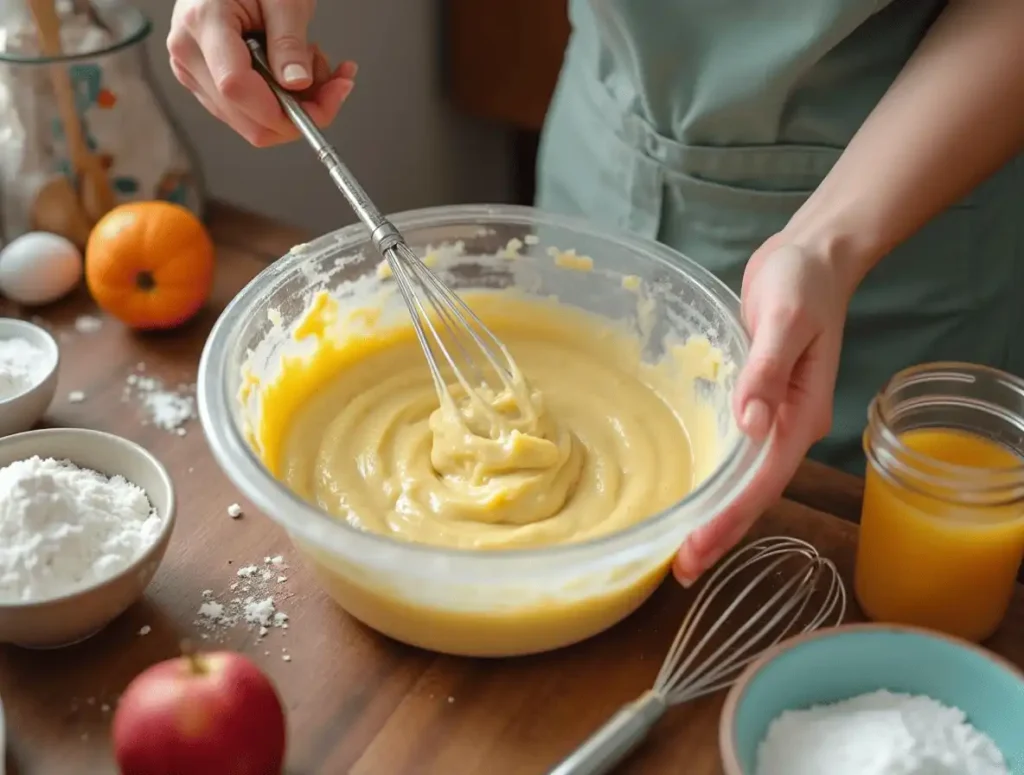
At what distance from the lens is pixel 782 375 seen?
854 millimetres

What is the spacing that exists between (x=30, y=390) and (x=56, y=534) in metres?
0.27

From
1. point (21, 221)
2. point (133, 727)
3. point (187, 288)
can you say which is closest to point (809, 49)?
point (187, 288)

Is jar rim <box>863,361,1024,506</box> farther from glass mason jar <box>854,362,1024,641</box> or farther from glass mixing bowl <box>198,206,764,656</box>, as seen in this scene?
glass mixing bowl <box>198,206,764,656</box>

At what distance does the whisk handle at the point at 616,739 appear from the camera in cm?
80

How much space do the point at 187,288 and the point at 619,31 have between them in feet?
1.83

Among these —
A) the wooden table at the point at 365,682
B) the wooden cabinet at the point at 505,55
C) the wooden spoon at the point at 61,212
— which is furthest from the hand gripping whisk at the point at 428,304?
the wooden cabinet at the point at 505,55

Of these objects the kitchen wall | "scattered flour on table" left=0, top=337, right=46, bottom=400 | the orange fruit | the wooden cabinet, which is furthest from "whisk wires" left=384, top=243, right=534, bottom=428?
the wooden cabinet

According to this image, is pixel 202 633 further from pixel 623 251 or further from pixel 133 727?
pixel 623 251

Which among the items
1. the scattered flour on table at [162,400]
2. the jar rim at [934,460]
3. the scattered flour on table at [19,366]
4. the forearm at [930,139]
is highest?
the forearm at [930,139]

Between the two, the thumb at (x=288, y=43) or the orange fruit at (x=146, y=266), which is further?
the orange fruit at (x=146, y=266)

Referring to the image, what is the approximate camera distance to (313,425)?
1095 mm

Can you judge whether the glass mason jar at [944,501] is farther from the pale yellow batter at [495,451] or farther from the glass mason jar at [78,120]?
the glass mason jar at [78,120]

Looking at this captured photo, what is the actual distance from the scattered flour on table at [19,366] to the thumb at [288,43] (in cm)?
40

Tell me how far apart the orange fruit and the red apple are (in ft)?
1.89
